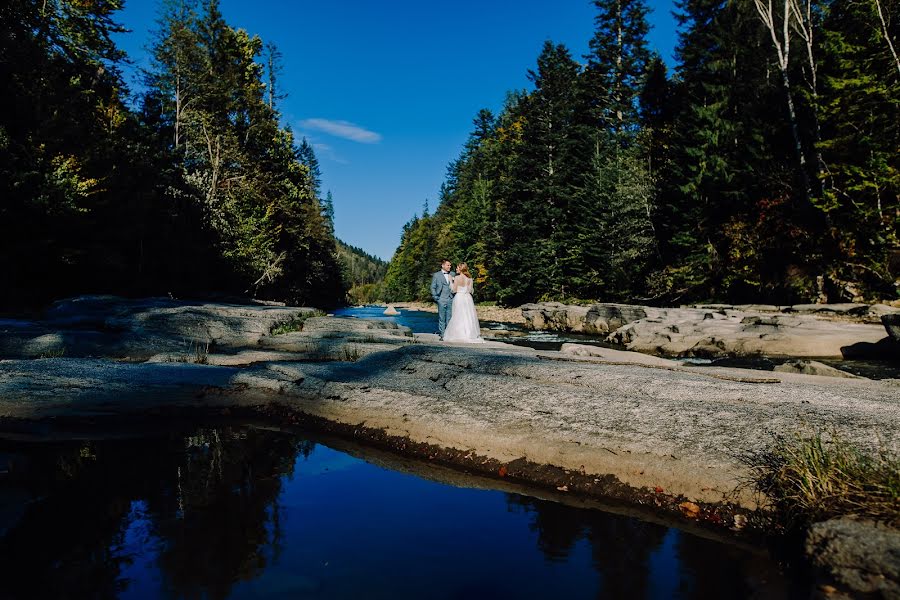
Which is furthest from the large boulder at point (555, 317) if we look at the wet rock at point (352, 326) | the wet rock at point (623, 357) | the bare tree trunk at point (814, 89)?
the wet rock at point (623, 357)

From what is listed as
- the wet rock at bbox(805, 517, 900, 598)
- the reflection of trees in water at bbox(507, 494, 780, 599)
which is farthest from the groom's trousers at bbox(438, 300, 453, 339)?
the wet rock at bbox(805, 517, 900, 598)

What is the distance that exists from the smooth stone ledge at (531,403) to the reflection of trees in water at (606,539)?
557mm

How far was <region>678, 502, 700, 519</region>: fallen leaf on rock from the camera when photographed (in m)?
4.22

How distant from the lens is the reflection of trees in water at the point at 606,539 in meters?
3.44

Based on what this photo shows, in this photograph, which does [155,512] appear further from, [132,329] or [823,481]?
[132,329]

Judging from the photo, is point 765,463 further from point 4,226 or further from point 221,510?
point 4,226

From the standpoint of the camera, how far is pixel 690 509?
4.27 m

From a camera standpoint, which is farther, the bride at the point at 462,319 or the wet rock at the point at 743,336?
the wet rock at the point at 743,336

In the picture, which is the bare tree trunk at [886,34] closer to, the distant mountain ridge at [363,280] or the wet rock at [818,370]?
the wet rock at [818,370]

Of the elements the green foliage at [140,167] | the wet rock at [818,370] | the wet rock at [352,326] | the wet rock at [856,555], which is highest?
the green foliage at [140,167]

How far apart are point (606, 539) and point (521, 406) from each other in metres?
2.07

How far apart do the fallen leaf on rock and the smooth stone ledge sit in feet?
0.29

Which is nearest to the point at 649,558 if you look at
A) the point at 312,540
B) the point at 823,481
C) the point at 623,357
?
the point at 823,481

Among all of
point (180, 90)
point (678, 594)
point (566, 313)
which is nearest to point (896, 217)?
point (566, 313)
